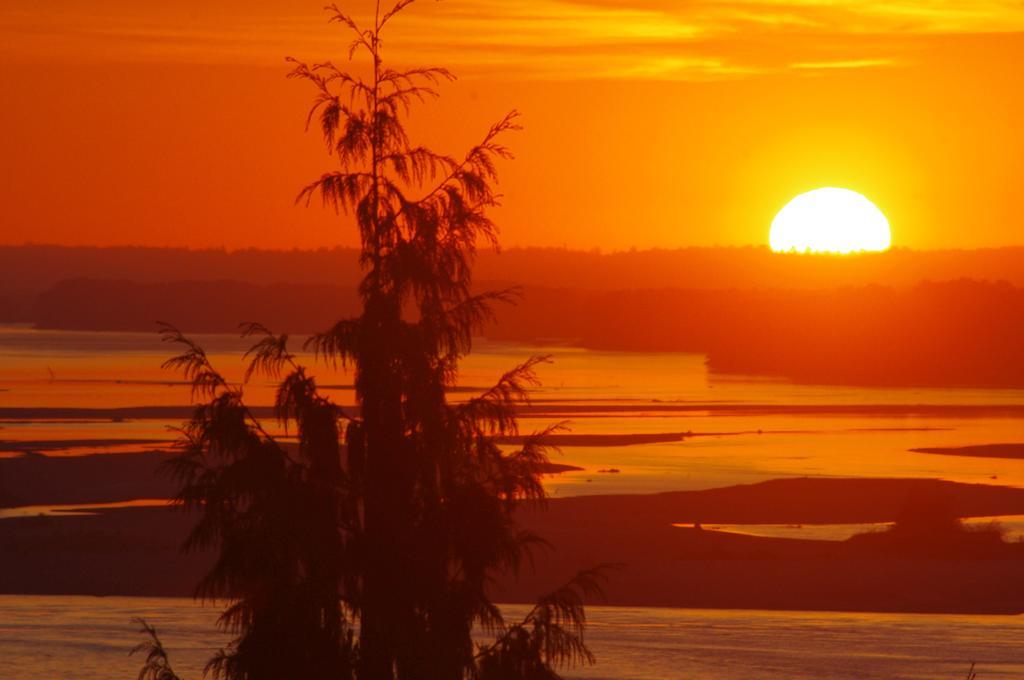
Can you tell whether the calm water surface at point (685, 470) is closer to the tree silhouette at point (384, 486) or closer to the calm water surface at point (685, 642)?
the calm water surface at point (685, 642)

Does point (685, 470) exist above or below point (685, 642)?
above

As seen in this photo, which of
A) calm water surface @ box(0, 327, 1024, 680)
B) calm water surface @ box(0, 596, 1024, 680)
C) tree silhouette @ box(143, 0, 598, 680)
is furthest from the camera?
calm water surface @ box(0, 327, 1024, 680)

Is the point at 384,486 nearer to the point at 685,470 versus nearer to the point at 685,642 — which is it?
the point at 685,642

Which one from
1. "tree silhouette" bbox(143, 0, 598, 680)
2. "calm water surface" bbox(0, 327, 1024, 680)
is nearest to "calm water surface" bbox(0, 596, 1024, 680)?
"calm water surface" bbox(0, 327, 1024, 680)

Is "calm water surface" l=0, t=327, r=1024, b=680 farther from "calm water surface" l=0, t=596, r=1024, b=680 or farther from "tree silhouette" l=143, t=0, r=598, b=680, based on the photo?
"tree silhouette" l=143, t=0, r=598, b=680

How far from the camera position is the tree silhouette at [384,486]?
1292 cm

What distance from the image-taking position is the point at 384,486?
43.8 ft

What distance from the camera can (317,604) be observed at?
42.3ft

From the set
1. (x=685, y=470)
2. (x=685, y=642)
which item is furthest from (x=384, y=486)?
(x=685, y=470)

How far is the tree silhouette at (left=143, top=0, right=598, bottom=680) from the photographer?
12922mm

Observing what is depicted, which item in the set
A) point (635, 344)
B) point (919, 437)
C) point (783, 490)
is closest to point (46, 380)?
point (919, 437)

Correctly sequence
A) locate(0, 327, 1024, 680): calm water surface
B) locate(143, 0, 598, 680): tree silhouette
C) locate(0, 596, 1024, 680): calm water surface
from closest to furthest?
locate(143, 0, 598, 680): tree silhouette < locate(0, 596, 1024, 680): calm water surface < locate(0, 327, 1024, 680): calm water surface

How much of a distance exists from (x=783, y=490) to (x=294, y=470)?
34.0 m

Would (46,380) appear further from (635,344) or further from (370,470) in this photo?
(635,344)
